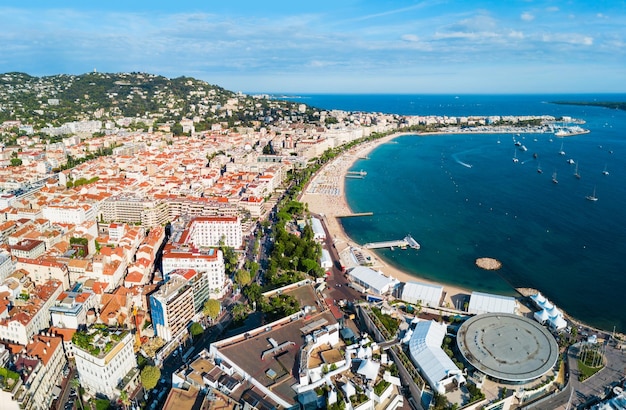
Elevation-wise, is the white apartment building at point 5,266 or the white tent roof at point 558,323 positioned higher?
the white apartment building at point 5,266

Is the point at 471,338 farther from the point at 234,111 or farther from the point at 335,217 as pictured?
the point at 234,111

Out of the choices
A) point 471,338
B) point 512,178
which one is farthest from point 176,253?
point 512,178

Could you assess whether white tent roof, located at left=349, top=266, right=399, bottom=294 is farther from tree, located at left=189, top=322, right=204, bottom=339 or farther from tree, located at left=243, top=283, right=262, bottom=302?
tree, located at left=189, top=322, right=204, bottom=339

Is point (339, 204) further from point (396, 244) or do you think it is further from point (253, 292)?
point (253, 292)

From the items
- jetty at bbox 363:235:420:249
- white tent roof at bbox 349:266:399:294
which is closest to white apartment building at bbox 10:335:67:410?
white tent roof at bbox 349:266:399:294

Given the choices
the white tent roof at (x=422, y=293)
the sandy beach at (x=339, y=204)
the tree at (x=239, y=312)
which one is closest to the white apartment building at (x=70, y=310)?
the tree at (x=239, y=312)

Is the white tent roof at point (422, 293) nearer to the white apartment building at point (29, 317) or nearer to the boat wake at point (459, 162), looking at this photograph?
the white apartment building at point (29, 317)
